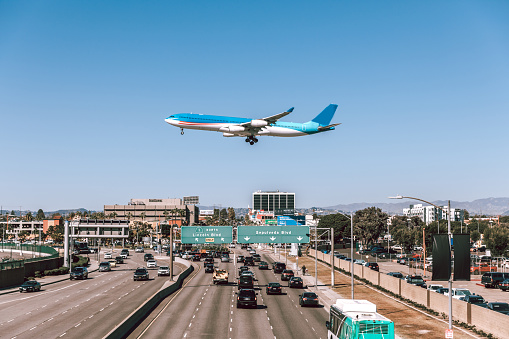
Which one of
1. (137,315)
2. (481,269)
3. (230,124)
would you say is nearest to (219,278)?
(230,124)

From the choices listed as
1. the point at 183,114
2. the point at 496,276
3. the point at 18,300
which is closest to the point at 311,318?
the point at 183,114

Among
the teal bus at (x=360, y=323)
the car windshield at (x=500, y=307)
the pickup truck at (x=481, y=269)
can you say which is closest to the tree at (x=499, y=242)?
the pickup truck at (x=481, y=269)

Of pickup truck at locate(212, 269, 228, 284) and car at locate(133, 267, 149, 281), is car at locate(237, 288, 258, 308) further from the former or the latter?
car at locate(133, 267, 149, 281)

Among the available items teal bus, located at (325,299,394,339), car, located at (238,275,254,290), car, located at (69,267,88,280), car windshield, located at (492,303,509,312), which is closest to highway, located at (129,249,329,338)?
car, located at (238,275,254,290)

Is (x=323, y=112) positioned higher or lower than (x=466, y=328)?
higher

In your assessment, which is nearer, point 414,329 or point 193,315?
point 414,329

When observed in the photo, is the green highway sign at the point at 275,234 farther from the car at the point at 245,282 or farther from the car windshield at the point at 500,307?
the car windshield at the point at 500,307

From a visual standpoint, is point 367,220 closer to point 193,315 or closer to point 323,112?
point 323,112
